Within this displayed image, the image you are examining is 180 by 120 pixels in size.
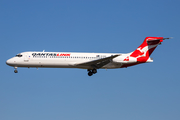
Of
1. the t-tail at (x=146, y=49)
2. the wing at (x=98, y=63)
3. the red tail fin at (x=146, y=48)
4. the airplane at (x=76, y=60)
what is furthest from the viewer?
the red tail fin at (x=146, y=48)

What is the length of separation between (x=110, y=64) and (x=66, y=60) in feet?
25.4

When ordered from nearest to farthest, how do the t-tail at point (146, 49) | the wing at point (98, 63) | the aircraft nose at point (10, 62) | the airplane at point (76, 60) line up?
1. the wing at point (98, 63)
2. the airplane at point (76, 60)
3. the aircraft nose at point (10, 62)
4. the t-tail at point (146, 49)

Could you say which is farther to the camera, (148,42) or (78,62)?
(148,42)

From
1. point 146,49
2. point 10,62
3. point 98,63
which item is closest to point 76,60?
point 98,63

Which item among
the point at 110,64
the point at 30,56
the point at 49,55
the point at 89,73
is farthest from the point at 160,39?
the point at 30,56

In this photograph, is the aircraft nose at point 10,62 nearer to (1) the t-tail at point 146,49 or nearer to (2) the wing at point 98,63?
(2) the wing at point 98,63

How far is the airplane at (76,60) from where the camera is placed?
50.4m

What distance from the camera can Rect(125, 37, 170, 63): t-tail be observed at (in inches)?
2083

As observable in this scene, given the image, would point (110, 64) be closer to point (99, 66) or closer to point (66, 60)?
point (99, 66)

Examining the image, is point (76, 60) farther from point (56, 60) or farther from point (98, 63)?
point (98, 63)

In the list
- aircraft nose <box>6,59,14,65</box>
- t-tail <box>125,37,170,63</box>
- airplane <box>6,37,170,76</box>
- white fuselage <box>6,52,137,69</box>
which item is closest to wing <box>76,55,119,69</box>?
airplane <box>6,37,170,76</box>

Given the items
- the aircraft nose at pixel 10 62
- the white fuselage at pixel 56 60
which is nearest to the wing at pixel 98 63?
the white fuselage at pixel 56 60

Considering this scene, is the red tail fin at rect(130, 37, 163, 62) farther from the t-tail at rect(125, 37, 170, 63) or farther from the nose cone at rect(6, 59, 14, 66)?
the nose cone at rect(6, 59, 14, 66)

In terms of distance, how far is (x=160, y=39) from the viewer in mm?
52781
